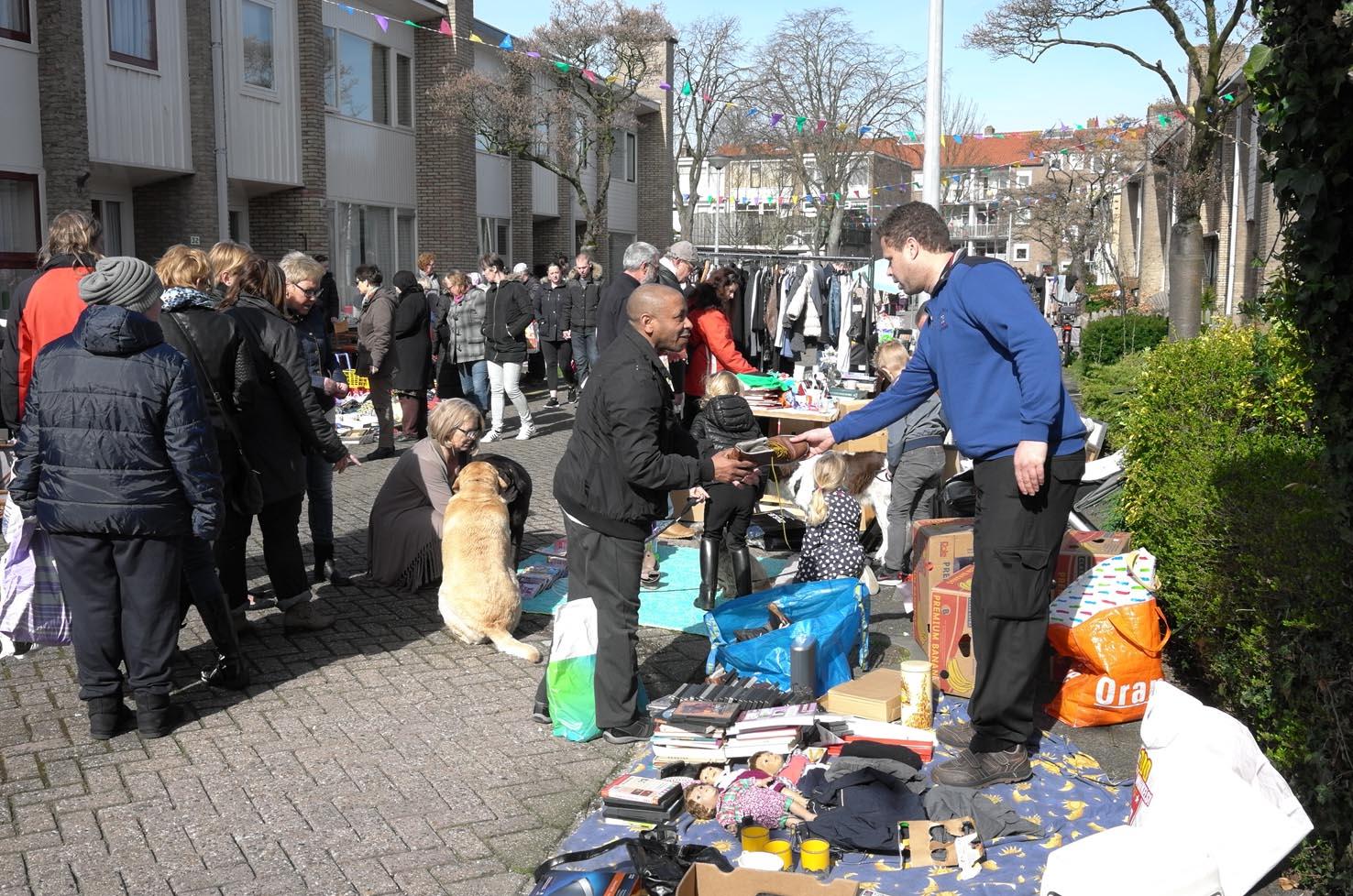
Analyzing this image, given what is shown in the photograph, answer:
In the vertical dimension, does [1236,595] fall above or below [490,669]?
above

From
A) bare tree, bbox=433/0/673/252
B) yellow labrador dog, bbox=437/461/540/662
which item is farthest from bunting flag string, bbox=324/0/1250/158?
yellow labrador dog, bbox=437/461/540/662

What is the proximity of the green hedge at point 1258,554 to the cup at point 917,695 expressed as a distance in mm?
1184

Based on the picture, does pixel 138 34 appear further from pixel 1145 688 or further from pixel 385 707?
pixel 1145 688

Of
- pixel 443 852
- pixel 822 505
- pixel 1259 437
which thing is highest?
pixel 1259 437

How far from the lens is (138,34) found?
16156mm

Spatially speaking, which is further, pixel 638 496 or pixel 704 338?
pixel 704 338

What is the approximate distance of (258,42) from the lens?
19.2 meters

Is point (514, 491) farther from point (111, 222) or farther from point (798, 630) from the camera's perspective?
point (111, 222)

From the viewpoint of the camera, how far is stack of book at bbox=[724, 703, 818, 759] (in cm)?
493

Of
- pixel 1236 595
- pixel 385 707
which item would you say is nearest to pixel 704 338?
pixel 385 707

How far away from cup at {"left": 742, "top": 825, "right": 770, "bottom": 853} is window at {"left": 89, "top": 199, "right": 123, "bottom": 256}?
15.3 m

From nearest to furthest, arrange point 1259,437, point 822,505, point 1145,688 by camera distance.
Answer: point 1145,688 < point 1259,437 < point 822,505

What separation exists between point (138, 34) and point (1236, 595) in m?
16.0

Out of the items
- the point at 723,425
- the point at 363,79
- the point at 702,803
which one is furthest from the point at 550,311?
the point at 702,803
